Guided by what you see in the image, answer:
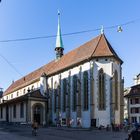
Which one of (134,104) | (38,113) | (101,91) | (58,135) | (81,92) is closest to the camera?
(58,135)

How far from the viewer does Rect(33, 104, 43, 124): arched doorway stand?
75562 mm

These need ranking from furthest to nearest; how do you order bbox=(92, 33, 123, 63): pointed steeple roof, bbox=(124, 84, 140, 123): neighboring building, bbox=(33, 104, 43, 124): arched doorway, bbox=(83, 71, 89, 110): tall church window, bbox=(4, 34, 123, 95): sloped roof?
bbox=(124, 84, 140, 123): neighboring building < bbox=(33, 104, 43, 124): arched doorway < bbox=(83, 71, 89, 110): tall church window < bbox=(4, 34, 123, 95): sloped roof < bbox=(92, 33, 123, 63): pointed steeple roof

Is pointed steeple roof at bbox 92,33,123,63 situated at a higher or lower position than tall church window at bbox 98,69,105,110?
higher

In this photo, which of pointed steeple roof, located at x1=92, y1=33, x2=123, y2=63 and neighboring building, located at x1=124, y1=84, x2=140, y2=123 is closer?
pointed steeple roof, located at x1=92, y1=33, x2=123, y2=63

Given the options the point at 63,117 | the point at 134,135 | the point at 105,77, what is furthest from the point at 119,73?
the point at 134,135

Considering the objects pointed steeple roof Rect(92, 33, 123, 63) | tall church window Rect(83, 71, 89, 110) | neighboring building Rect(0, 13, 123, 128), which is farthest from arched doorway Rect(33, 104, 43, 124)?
pointed steeple roof Rect(92, 33, 123, 63)

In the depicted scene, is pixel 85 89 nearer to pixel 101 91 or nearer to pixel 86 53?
pixel 101 91

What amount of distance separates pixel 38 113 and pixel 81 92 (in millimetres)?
14198

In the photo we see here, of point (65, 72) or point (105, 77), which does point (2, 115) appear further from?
point (105, 77)

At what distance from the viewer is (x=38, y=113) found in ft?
250

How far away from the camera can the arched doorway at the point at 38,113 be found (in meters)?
75.6

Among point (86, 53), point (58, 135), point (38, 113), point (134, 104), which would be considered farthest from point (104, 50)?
point (134, 104)

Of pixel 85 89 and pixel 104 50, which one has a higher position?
pixel 104 50

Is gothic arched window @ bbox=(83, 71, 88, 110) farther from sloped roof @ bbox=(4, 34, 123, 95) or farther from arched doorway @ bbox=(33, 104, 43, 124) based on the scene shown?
arched doorway @ bbox=(33, 104, 43, 124)
